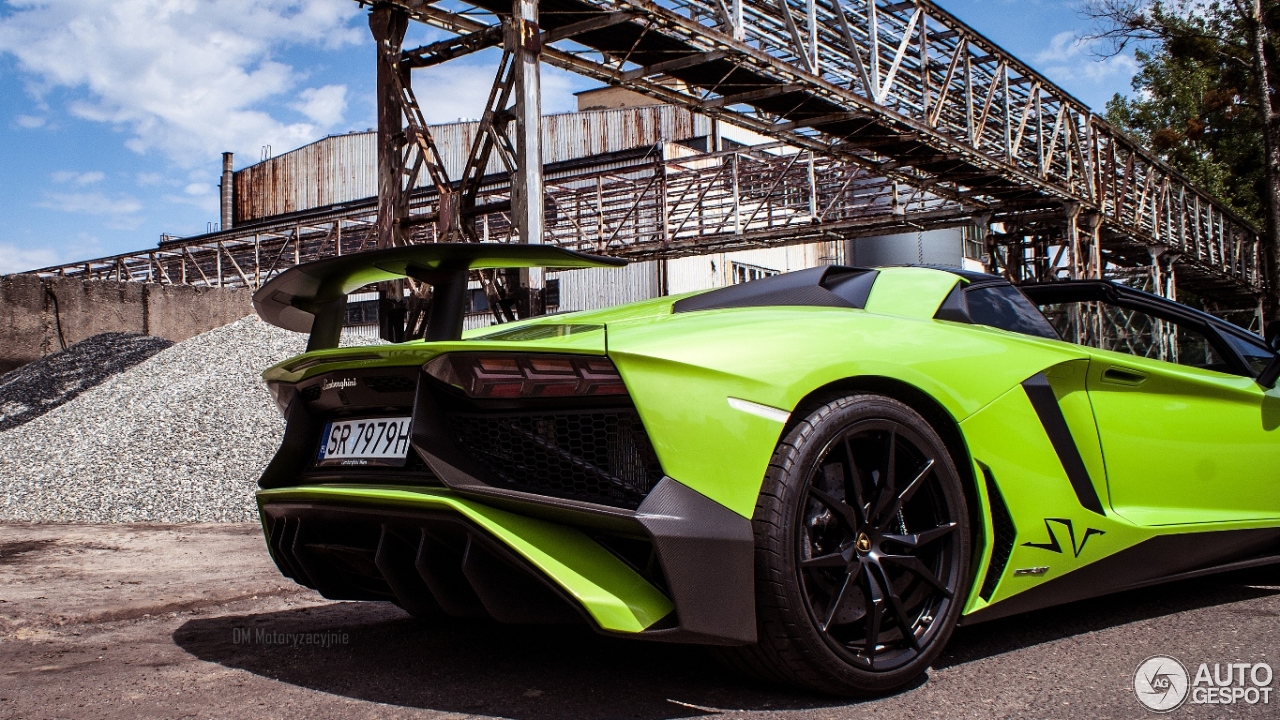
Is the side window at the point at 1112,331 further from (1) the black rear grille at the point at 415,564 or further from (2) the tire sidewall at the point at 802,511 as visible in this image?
(1) the black rear grille at the point at 415,564

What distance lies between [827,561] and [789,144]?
469 inches

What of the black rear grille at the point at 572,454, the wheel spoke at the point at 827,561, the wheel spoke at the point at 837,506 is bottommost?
the wheel spoke at the point at 827,561

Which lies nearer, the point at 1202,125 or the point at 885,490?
the point at 885,490

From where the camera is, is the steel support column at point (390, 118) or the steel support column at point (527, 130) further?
the steel support column at point (390, 118)

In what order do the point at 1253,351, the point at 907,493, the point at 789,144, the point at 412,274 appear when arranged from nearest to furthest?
the point at 907,493, the point at 412,274, the point at 1253,351, the point at 789,144

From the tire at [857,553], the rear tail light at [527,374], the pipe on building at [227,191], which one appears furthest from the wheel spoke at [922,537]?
the pipe on building at [227,191]

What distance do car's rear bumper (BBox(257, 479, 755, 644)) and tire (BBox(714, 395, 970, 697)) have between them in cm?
9

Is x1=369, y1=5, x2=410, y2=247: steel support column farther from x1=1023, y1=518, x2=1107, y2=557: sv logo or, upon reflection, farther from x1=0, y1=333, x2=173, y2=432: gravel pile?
x1=1023, y1=518, x2=1107, y2=557: sv logo

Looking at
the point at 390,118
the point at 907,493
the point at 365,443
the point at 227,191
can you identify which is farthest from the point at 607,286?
the point at 227,191

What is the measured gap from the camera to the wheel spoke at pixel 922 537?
2406mm

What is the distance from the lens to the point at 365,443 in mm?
2545
